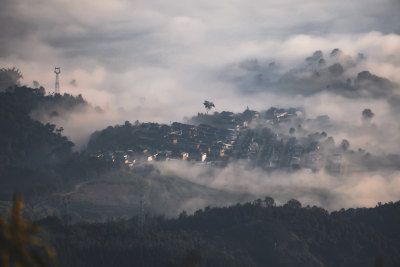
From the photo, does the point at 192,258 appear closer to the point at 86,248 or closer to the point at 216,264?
the point at 216,264

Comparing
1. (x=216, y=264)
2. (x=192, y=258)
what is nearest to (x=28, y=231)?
(x=192, y=258)

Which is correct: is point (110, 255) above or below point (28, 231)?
below

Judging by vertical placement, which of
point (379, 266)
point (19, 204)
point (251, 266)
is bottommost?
point (251, 266)

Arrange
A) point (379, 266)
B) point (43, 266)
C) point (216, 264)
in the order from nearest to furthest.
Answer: point (43, 266), point (379, 266), point (216, 264)

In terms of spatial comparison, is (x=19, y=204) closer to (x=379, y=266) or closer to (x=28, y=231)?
(x=28, y=231)

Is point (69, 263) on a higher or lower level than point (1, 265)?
lower

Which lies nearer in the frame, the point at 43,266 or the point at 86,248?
the point at 43,266

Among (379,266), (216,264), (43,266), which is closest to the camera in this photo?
(43,266)

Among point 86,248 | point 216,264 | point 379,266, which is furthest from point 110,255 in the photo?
point 379,266

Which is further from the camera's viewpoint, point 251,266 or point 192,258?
point 251,266
